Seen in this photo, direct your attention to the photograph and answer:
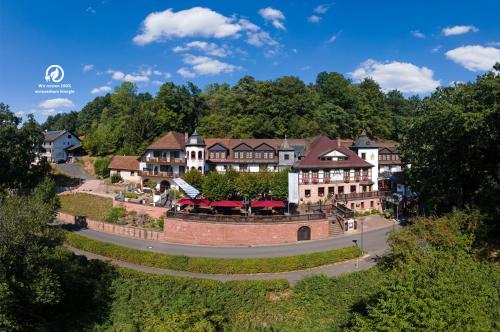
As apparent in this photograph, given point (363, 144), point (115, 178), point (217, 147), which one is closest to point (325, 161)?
point (363, 144)

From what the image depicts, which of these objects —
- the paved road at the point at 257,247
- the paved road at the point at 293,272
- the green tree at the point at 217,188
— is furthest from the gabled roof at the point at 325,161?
the paved road at the point at 293,272

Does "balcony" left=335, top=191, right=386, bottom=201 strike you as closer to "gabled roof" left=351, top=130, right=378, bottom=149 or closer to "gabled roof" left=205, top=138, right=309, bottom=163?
"gabled roof" left=351, top=130, right=378, bottom=149

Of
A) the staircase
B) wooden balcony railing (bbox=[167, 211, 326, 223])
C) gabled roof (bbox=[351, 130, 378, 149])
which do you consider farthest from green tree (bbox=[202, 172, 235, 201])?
gabled roof (bbox=[351, 130, 378, 149])

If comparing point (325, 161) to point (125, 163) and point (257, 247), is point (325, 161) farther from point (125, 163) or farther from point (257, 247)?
point (125, 163)

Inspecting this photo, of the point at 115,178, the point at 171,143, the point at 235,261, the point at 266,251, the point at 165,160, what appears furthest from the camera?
the point at 115,178

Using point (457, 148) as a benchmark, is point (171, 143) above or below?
above

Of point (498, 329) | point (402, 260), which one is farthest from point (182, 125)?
point (498, 329)
